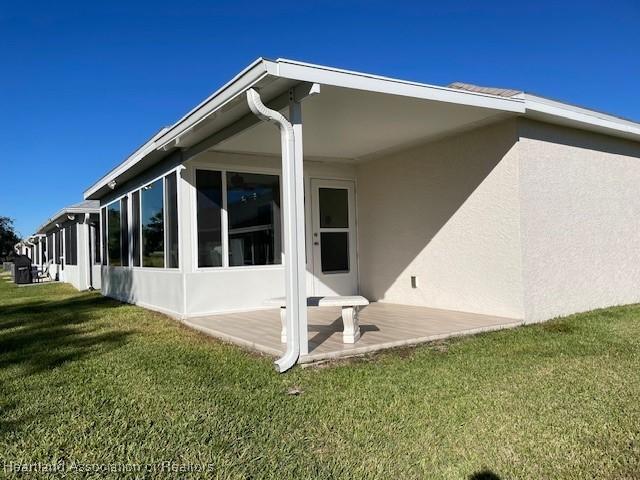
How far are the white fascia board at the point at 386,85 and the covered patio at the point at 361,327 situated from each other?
2560mm

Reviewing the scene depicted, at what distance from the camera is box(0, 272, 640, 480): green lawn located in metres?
2.59

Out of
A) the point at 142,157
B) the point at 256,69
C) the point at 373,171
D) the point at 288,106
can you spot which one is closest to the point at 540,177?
the point at 373,171

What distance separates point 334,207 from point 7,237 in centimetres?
5775

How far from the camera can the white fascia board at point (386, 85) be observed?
4270mm

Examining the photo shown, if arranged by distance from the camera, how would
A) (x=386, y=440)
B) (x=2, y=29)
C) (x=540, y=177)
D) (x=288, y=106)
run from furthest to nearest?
(x=2, y=29), (x=540, y=177), (x=288, y=106), (x=386, y=440)

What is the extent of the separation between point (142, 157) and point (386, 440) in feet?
22.9

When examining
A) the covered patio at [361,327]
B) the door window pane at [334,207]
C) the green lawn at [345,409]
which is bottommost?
the green lawn at [345,409]

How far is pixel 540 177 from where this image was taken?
257 inches

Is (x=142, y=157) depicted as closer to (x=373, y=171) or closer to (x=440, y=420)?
(x=373, y=171)

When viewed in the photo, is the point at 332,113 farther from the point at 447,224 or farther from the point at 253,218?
the point at 253,218

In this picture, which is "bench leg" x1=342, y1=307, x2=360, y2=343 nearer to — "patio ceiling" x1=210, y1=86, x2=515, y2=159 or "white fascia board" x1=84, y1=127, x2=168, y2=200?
"patio ceiling" x1=210, y1=86, x2=515, y2=159

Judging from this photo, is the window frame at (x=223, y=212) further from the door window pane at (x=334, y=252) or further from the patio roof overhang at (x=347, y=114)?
the door window pane at (x=334, y=252)

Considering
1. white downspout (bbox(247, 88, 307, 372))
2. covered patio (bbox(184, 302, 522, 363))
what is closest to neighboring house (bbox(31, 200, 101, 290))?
covered patio (bbox(184, 302, 522, 363))

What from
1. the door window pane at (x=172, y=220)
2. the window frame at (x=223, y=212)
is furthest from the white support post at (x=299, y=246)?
the door window pane at (x=172, y=220)
